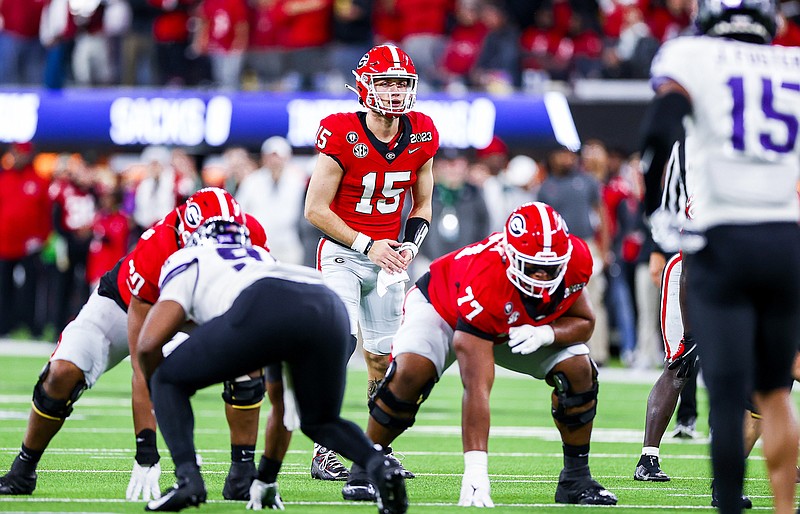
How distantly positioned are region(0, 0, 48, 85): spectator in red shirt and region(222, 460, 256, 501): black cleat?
12924 millimetres

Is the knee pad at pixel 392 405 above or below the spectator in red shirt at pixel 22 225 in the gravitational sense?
above

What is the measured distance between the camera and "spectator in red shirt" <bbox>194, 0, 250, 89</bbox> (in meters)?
17.4

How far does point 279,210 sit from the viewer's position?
46.7 feet

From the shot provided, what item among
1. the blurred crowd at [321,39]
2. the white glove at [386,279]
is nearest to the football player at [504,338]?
the white glove at [386,279]

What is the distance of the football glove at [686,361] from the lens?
7073 mm

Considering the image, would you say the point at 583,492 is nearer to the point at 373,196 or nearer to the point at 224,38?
the point at 373,196

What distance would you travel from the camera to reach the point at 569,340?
20.2 ft

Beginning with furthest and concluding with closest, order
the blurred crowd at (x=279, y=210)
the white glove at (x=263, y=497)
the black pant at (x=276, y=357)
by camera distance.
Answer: the blurred crowd at (x=279, y=210) → the white glove at (x=263, y=497) → the black pant at (x=276, y=357)

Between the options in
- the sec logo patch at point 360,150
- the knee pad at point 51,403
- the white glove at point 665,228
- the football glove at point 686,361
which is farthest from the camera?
the sec logo patch at point 360,150

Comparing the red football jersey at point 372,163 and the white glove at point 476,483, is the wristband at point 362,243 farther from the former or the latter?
the white glove at point 476,483

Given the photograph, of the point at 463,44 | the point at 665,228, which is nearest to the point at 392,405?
the point at 665,228

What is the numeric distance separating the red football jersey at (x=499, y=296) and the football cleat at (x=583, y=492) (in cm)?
71

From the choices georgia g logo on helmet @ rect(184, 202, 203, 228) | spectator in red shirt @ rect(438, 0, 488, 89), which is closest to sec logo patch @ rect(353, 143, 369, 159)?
georgia g logo on helmet @ rect(184, 202, 203, 228)

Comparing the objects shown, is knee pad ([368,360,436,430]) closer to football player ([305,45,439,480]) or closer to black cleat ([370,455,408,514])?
football player ([305,45,439,480])
